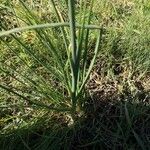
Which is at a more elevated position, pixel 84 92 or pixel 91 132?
pixel 84 92

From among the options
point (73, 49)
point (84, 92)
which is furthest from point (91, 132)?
point (73, 49)

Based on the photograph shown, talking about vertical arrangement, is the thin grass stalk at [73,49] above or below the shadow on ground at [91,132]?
above

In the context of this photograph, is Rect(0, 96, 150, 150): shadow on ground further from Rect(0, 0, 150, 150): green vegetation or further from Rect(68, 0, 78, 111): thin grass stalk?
Rect(68, 0, 78, 111): thin grass stalk

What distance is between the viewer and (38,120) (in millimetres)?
1376

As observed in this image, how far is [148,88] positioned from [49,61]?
0.41m

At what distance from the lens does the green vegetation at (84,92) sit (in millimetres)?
1313

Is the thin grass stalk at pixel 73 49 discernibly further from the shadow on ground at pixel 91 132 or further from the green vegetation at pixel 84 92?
the shadow on ground at pixel 91 132

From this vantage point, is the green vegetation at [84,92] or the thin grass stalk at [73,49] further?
the green vegetation at [84,92]

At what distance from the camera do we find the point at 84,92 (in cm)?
136

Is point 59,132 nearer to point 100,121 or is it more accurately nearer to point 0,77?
point 100,121

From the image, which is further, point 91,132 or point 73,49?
point 91,132

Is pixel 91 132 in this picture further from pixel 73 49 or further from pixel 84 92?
Result: pixel 73 49

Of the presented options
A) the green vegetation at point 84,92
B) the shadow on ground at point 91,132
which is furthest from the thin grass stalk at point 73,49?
the shadow on ground at point 91,132

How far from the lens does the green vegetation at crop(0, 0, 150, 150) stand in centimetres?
131
